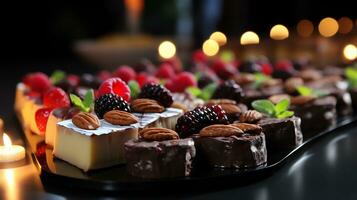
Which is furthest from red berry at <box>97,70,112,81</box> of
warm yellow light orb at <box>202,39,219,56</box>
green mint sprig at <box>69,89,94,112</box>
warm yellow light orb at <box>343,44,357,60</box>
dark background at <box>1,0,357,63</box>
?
dark background at <box>1,0,357,63</box>

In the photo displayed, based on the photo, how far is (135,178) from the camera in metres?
1.88

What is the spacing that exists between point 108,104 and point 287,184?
71 centimetres

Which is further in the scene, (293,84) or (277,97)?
(293,84)

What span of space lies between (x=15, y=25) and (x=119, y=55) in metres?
3.15

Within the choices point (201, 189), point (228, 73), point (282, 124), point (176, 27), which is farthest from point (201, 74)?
point (176, 27)

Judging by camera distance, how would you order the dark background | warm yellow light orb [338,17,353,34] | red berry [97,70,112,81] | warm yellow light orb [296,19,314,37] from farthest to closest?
the dark background → warm yellow light orb [296,19,314,37] → warm yellow light orb [338,17,353,34] → red berry [97,70,112,81]

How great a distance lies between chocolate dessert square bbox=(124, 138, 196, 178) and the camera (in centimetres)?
187

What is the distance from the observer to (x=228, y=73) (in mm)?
3488

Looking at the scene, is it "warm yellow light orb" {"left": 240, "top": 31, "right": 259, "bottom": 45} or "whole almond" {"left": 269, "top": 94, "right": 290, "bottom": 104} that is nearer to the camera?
"whole almond" {"left": 269, "top": 94, "right": 290, "bottom": 104}

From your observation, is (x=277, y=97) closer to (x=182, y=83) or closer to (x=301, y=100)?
(x=301, y=100)

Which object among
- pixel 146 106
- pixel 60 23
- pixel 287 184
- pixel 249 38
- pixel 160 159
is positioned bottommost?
pixel 287 184

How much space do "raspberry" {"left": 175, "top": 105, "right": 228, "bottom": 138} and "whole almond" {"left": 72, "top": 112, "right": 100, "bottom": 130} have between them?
27 cm

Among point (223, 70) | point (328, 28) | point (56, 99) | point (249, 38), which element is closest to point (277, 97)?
point (223, 70)

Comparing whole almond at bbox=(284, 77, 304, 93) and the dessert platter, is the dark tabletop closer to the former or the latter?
the dessert platter
